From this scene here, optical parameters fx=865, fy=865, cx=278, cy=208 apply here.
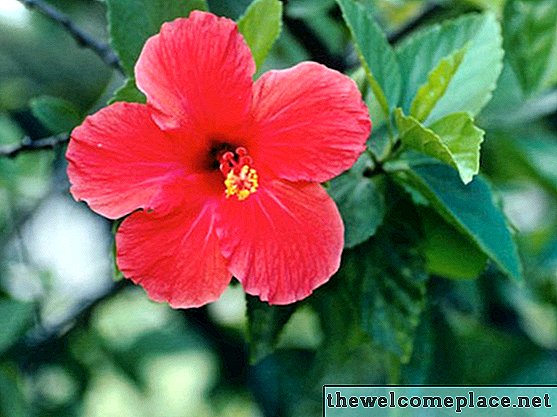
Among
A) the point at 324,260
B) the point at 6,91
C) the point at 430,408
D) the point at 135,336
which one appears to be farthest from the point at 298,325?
the point at 324,260

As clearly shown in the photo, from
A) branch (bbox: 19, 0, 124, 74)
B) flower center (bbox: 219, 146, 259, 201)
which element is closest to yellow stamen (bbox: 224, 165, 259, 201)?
flower center (bbox: 219, 146, 259, 201)

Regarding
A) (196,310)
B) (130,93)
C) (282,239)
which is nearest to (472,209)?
(282,239)

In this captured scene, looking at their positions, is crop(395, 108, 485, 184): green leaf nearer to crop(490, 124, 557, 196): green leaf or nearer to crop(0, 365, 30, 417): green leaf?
crop(490, 124, 557, 196): green leaf

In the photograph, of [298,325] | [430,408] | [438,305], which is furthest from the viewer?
[298,325]

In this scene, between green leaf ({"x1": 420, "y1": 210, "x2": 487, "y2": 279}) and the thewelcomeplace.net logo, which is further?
the thewelcomeplace.net logo

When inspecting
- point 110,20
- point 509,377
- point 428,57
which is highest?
point 110,20

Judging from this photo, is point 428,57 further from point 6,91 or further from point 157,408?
point 157,408

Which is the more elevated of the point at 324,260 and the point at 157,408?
the point at 324,260
